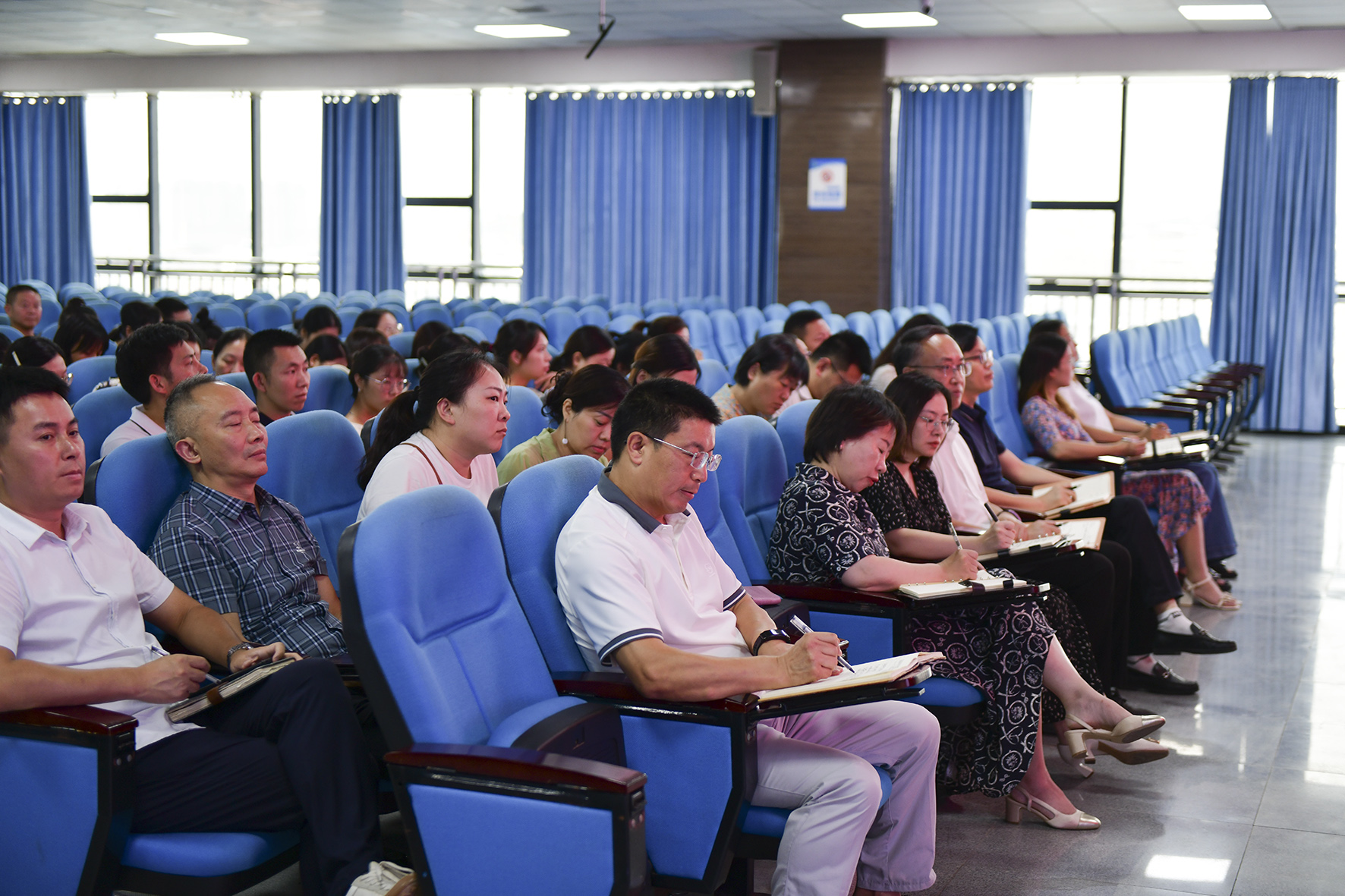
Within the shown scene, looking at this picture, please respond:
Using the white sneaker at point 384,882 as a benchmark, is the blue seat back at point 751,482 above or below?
above

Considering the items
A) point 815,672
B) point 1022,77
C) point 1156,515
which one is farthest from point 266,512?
point 1022,77

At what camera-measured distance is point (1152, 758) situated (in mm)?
3260

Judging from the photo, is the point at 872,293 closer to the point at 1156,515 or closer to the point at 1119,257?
the point at 1119,257

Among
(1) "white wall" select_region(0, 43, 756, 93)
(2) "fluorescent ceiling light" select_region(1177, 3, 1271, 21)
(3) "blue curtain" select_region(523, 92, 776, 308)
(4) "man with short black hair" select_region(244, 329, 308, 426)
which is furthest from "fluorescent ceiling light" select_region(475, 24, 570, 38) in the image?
(4) "man with short black hair" select_region(244, 329, 308, 426)

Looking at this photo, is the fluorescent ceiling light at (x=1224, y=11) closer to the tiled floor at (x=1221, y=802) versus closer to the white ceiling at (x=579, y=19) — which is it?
the white ceiling at (x=579, y=19)

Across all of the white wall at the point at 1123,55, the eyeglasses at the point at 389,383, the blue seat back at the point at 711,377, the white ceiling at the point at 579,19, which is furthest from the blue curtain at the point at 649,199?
the eyeglasses at the point at 389,383

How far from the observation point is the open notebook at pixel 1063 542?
3430 mm

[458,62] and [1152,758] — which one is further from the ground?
[458,62]

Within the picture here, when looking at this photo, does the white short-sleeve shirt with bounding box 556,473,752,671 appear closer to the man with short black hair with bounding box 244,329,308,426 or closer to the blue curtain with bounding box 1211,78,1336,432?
the man with short black hair with bounding box 244,329,308,426

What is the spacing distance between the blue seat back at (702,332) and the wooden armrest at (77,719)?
646cm

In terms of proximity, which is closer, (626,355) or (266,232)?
(626,355)

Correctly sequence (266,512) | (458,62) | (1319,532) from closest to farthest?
(266,512)
(1319,532)
(458,62)

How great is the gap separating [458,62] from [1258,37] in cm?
726

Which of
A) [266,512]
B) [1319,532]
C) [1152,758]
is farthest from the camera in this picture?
[1319,532]
